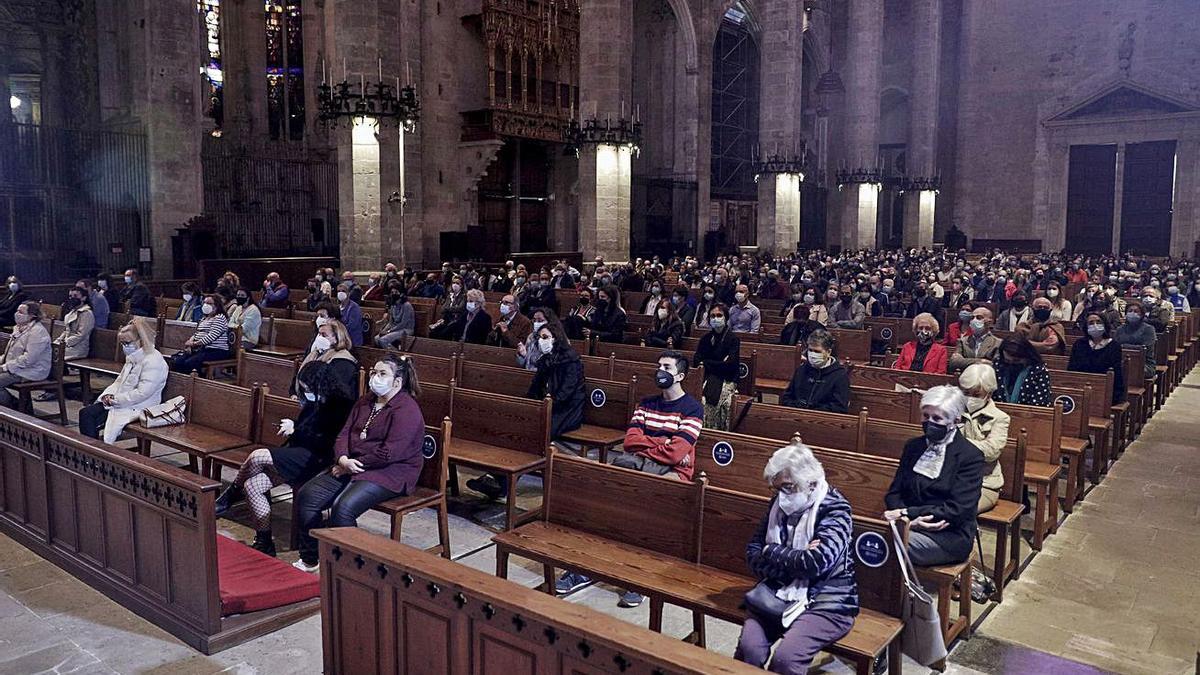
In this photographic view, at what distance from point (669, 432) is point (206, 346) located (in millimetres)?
6640

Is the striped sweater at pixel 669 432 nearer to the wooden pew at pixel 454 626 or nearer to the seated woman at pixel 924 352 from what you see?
the wooden pew at pixel 454 626

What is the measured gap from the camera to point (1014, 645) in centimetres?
485

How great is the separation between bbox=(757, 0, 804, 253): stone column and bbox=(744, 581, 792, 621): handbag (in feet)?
82.2

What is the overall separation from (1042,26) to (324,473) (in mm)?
37187

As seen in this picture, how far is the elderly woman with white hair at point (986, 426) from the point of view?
5.48 metres

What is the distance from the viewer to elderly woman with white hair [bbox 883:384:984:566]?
15.0 feet

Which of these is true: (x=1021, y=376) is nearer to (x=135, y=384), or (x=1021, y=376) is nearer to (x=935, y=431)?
(x=935, y=431)

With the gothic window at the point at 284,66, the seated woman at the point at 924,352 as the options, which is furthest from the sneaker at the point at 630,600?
the gothic window at the point at 284,66

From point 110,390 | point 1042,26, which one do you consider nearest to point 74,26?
point 110,390

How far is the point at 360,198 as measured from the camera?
56.2 feet

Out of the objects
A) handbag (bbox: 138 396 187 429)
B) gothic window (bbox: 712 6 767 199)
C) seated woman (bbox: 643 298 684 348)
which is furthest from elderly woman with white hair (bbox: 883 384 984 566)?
gothic window (bbox: 712 6 767 199)

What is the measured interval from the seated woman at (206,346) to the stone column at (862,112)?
25948 mm

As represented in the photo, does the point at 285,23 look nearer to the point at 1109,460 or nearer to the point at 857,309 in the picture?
the point at 857,309

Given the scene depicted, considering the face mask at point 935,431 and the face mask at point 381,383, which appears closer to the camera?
the face mask at point 935,431
